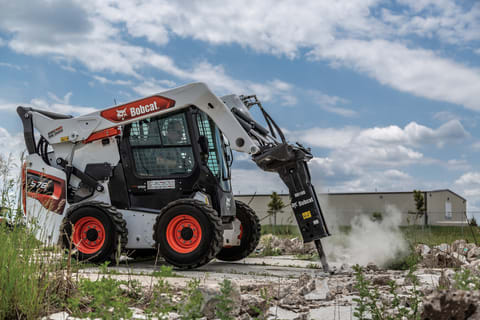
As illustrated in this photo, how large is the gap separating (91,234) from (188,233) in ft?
6.81

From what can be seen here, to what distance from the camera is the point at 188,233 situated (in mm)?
9086

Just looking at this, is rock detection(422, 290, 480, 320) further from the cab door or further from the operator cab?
the cab door

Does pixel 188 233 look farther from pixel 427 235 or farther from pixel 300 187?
pixel 427 235

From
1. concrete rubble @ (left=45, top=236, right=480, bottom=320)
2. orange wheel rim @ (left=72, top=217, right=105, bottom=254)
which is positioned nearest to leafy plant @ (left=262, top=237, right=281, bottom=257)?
concrete rubble @ (left=45, top=236, right=480, bottom=320)

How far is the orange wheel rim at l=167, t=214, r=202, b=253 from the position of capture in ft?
29.6

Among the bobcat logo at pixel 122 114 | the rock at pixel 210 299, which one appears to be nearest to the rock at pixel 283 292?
the rock at pixel 210 299

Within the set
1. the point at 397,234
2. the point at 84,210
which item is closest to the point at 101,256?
the point at 84,210

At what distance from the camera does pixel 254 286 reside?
6148mm

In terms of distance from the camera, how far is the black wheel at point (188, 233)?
8812mm

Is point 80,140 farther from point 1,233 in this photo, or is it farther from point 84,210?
point 1,233

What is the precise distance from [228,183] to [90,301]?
5.57 m

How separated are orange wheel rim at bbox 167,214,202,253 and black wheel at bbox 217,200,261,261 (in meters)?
2.21

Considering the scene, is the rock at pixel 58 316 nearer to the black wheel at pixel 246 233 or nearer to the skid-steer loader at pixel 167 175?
the skid-steer loader at pixel 167 175

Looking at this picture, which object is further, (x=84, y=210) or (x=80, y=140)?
(x=80, y=140)
